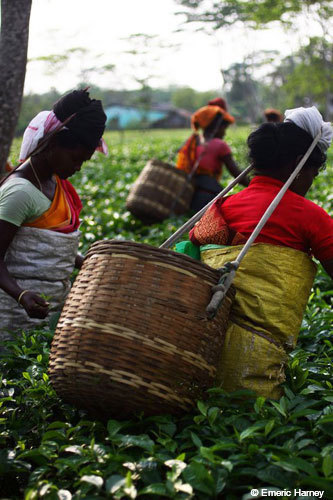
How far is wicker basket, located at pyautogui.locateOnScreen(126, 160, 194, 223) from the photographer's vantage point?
625 cm

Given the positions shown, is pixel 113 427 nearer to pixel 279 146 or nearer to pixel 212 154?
pixel 279 146

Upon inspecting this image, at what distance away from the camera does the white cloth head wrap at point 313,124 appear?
2551mm

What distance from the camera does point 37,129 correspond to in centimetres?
299

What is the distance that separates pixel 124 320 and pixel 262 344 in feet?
1.97

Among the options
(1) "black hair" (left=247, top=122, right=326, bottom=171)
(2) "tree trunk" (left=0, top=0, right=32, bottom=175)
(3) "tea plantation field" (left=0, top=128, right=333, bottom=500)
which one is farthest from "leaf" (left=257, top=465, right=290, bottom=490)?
(2) "tree trunk" (left=0, top=0, right=32, bottom=175)

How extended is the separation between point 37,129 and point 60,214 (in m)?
0.44

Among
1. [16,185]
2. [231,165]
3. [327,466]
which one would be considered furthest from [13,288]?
[231,165]

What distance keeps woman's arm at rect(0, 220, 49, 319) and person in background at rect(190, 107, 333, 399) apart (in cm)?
72

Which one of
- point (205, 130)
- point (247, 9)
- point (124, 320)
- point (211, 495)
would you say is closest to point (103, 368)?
point (124, 320)

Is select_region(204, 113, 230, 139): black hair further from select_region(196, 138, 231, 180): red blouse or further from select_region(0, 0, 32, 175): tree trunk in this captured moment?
select_region(0, 0, 32, 175): tree trunk

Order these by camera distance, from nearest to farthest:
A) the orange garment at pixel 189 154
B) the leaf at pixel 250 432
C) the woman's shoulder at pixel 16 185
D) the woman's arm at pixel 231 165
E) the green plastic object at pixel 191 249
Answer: the leaf at pixel 250 432 < the green plastic object at pixel 191 249 < the woman's shoulder at pixel 16 185 < the woman's arm at pixel 231 165 < the orange garment at pixel 189 154

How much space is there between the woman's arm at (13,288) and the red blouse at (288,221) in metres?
0.85

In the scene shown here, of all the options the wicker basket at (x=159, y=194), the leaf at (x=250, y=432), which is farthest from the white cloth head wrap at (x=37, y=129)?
the wicker basket at (x=159, y=194)

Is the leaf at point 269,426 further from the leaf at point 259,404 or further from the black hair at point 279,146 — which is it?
the black hair at point 279,146
